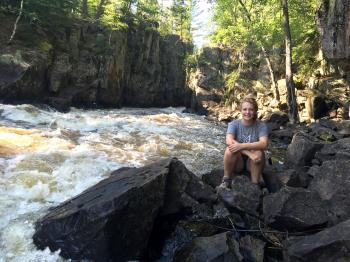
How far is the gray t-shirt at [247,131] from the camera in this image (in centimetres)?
722

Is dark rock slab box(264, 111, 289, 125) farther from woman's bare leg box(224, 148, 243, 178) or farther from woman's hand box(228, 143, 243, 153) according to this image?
woman's hand box(228, 143, 243, 153)

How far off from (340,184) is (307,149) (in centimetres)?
343

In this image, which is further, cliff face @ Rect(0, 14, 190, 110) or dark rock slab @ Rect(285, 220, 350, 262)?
cliff face @ Rect(0, 14, 190, 110)

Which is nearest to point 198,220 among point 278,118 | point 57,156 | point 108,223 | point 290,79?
point 108,223

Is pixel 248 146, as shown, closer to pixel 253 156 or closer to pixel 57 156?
pixel 253 156

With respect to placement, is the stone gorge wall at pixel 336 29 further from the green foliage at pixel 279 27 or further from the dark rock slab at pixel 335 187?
the dark rock slab at pixel 335 187

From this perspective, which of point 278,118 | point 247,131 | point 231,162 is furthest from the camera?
point 278,118

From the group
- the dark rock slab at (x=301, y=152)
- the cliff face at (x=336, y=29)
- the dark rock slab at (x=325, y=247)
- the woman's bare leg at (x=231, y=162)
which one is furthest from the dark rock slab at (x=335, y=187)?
the cliff face at (x=336, y=29)

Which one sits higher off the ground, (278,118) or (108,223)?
(278,118)

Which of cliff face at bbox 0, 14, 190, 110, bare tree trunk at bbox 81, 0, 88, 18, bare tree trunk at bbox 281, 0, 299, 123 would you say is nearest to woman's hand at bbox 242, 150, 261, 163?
bare tree trunk at bbox 281, 0, 299, 123

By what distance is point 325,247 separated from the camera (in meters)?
4.58

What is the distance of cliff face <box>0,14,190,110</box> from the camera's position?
74.9 feet

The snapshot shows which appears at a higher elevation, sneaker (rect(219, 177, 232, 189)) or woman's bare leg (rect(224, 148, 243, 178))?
woman's bare leg (rect(224, 148, 243, 178))

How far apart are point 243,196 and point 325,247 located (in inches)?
84.1
